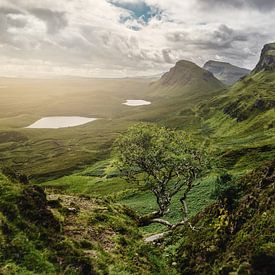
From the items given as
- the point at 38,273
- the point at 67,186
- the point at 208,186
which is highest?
the point at 38,273

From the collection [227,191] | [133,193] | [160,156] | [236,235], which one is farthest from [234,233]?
[133,193]

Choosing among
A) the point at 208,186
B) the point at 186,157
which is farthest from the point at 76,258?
the point at 208,186

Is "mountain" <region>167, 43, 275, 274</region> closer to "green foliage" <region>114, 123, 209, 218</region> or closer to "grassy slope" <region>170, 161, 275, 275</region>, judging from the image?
"grassy slope" <region>170, 161, 275, 275</region>

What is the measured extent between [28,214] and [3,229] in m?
3.11

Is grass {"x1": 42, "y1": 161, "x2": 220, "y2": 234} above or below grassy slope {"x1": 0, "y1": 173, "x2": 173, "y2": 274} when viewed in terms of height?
below

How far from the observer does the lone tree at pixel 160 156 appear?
4312 centimetres

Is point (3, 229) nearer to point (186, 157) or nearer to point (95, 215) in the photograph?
point (95, 215)

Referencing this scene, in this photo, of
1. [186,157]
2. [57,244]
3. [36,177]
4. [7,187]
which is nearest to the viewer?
[57,244]

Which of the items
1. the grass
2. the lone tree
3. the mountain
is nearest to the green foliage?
the lone tree

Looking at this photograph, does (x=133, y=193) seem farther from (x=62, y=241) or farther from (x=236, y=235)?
(x=62, y=241)

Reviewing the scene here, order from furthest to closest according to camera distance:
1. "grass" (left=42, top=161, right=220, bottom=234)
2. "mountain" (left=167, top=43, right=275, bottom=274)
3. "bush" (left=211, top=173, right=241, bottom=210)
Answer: "grass" (left=42, top=161, right=220, bottom=234) → "bush" (left=211, top=173, right=241, bottom=210) → "mountain" (left=167, top=43, right=275, bottom=274)

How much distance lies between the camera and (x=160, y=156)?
142ft

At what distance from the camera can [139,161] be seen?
44.7 metres

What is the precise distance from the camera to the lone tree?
43125mm
